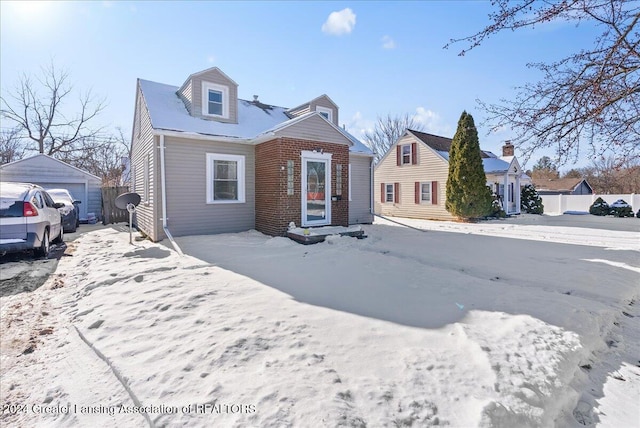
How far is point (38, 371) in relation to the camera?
3.02 m

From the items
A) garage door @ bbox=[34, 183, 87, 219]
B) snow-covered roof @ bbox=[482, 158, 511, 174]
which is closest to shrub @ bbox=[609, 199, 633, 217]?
snow-covered roof @ bbox=[482, 158, 511, 174]

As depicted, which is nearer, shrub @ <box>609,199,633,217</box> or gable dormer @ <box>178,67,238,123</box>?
gable dormer @ <box>178,67,238,123</box>

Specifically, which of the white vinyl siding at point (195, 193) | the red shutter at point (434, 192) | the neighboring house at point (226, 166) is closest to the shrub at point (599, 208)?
the red shutter at point (434, 192)

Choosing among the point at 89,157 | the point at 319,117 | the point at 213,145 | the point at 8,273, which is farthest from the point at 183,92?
the point at 89,157

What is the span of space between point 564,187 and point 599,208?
71.9ft

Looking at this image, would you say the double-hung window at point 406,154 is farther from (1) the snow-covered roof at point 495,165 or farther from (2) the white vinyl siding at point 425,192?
(1) the snow-covered roof at point 495,165

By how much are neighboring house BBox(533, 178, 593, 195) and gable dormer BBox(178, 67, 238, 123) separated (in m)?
40.8

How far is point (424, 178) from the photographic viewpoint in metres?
20.1

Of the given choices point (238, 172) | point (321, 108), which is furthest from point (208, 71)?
point (321, 108)

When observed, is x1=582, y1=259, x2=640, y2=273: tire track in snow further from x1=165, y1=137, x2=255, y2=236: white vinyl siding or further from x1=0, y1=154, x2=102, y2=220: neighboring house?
x1=0, y1=154, x2=102, y2=220: neighboring house

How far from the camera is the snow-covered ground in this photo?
228 cm

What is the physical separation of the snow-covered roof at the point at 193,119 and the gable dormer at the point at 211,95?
0.24 metres

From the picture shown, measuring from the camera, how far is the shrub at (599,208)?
2256 centimetres

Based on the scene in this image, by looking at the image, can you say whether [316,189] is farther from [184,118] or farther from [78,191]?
[78,191]
